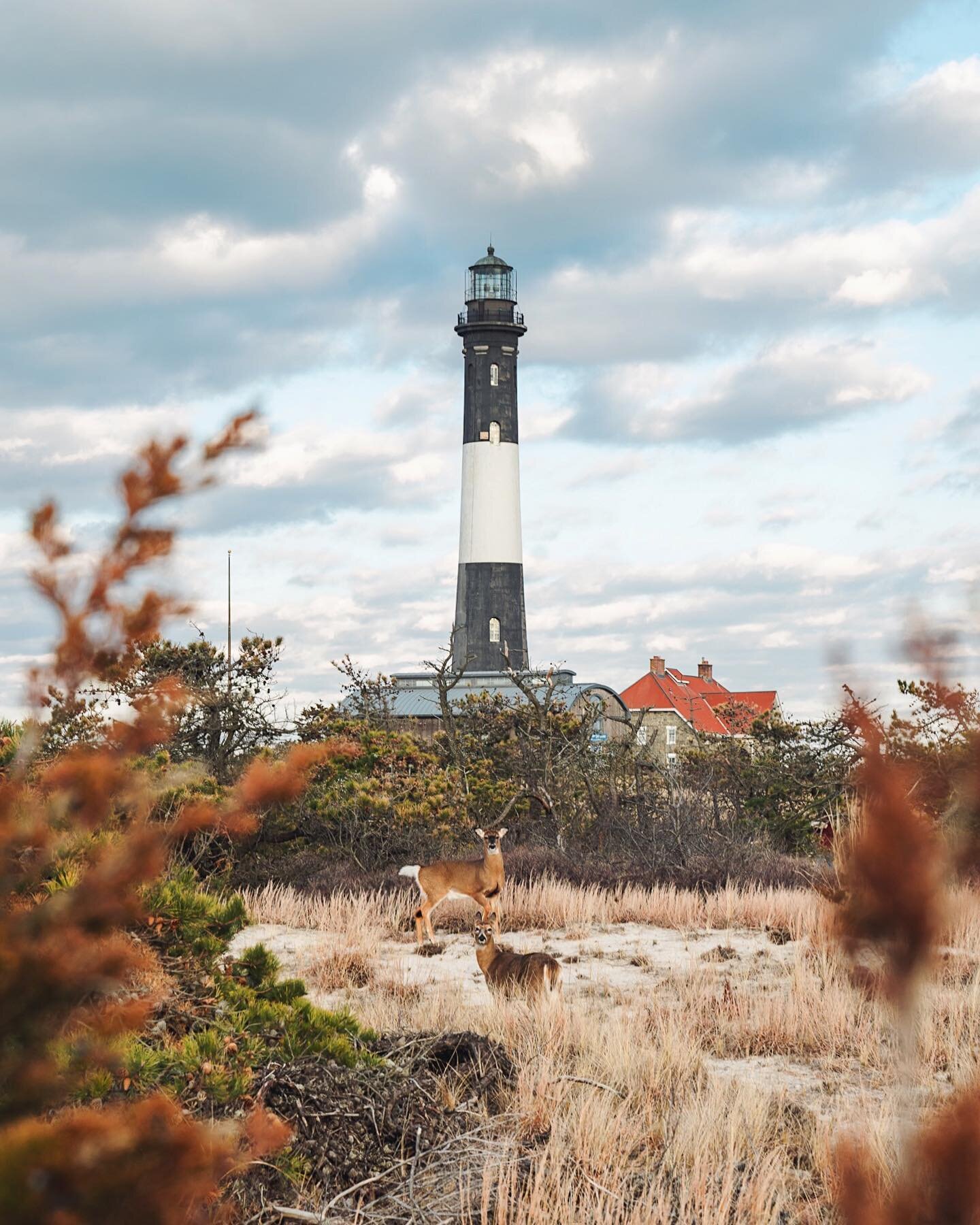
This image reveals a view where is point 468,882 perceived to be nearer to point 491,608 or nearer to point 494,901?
point 494,901

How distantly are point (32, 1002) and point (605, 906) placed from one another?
10.8 m

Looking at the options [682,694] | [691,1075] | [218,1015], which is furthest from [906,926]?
[682,694]

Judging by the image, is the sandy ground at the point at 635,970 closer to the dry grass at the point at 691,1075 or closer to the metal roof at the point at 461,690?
the dry grass at the point at 691,1075

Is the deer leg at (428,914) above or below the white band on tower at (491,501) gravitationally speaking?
below

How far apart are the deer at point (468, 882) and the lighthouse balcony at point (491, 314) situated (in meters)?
31.8

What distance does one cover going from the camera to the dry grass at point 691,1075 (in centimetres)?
471

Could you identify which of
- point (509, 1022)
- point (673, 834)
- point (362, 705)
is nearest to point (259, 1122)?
point (509, 1022)

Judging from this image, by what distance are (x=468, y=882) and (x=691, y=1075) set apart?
496 centimetres

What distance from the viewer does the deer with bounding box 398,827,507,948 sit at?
11125 millimetres

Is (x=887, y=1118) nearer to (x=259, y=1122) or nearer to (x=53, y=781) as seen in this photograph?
(x=259, y=1122)

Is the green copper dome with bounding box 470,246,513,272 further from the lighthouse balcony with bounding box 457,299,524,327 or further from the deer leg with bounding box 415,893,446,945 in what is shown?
the deer leg with bounding box 415,893,446,945

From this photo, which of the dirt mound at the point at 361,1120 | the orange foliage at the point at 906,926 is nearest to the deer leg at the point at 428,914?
the dirt mound at the point at 361,1120

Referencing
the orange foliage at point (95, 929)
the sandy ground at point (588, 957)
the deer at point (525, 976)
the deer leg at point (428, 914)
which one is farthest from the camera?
the deer leg at point (428, 914)

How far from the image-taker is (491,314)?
4119cm
